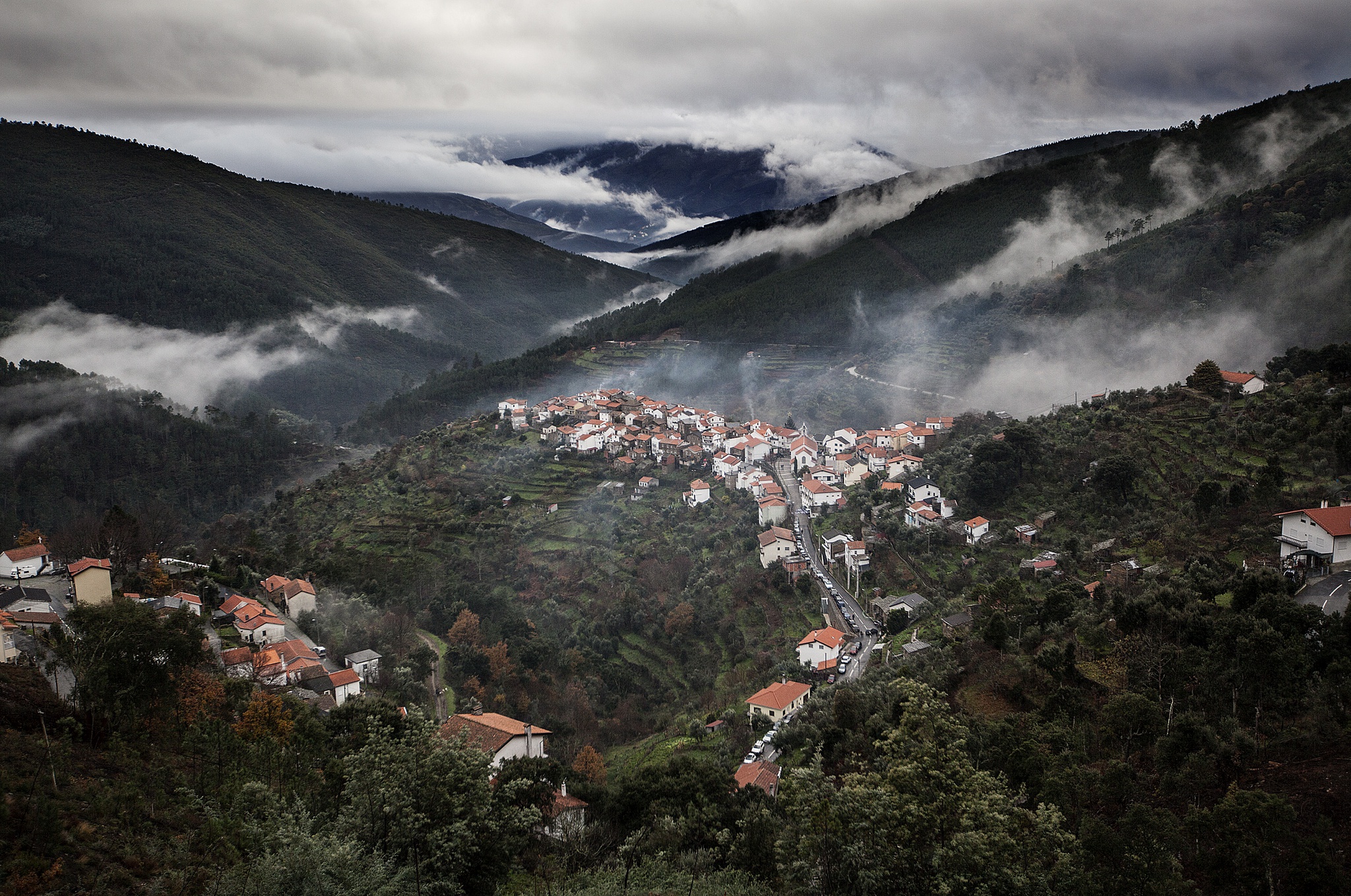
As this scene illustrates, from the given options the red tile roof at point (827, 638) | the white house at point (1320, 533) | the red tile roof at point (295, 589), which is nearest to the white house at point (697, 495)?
the red tile roof at point (827, 638)

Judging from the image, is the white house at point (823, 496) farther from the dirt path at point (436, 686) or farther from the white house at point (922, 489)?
the dirt path at point (436, 686)

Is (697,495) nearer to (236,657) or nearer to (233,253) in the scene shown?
(236,657)

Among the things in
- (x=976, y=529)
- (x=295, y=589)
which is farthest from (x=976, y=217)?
(x=295, y=589)

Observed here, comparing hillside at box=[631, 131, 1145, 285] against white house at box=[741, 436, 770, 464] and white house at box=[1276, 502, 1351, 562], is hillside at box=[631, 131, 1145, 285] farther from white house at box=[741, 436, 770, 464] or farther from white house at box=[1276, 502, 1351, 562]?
white house at box=[1276, 502, 1351, 562]

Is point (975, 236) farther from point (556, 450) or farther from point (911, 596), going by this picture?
point (911, 596)

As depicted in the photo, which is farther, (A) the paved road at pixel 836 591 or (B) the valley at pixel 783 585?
(A) the paved road at pixel 836 591

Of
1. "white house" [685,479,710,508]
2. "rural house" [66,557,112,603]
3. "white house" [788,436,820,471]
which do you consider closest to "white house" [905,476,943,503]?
"white house" [788,436,820,471]
